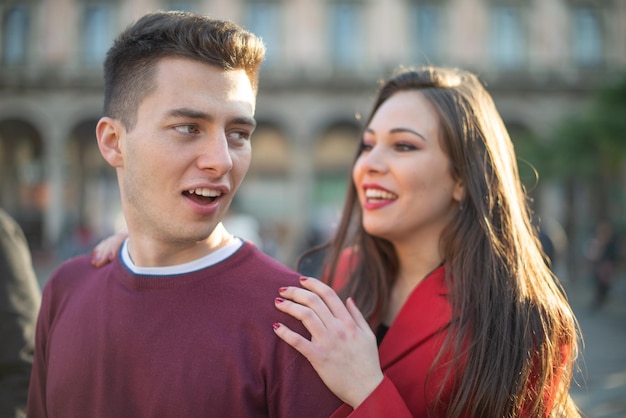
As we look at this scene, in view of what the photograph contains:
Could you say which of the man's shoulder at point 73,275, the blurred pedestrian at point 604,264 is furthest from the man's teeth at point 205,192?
the blurred pedestrian at point 604,264

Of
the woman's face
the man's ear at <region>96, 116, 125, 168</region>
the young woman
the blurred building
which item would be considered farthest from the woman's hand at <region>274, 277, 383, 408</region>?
the blurred building

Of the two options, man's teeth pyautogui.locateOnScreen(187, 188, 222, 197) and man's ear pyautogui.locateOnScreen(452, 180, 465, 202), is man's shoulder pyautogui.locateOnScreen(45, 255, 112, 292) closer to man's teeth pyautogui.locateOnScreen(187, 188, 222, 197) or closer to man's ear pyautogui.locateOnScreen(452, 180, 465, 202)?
man's teeth pyautogui.locateOnScreen(187, 188, 222, 197)

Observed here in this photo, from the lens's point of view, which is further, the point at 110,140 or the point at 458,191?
the point at 458,191

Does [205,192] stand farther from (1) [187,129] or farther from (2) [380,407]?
(2) [380,407]

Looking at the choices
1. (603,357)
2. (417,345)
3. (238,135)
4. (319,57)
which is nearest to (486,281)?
(417,345)

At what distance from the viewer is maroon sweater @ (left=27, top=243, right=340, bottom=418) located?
58.4 inches

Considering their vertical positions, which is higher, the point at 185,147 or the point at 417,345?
the point at 185,147

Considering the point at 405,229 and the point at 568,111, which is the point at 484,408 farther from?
the point at 568,111

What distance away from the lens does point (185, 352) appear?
1.52 meters

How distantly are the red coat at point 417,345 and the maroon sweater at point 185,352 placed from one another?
1.19 feet

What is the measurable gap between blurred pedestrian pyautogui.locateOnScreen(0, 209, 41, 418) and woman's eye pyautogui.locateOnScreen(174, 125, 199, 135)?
1122mm

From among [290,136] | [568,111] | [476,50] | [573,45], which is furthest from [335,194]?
[573,45]

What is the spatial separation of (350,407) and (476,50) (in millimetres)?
22016

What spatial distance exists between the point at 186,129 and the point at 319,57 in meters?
20.6
